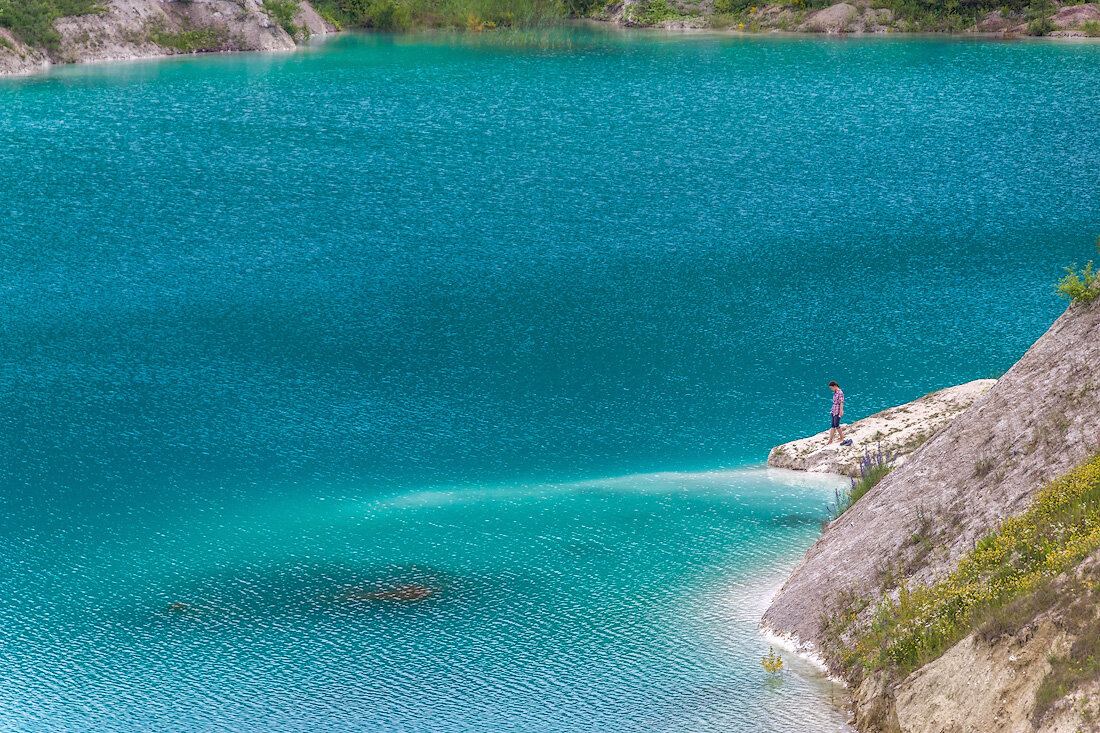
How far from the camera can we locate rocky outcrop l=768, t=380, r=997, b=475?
31250mm

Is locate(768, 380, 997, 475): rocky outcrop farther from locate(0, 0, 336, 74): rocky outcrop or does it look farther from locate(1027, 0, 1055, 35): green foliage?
locate(1027, 0, 1055, 35): green foliage

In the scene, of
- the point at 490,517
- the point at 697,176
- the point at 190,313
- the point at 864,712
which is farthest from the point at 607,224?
the point at 864,712

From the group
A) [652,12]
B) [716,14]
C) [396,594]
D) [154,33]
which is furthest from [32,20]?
[396,594]

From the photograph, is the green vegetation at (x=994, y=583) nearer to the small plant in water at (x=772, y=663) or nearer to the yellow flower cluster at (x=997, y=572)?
the yellow flower cluster at (x=997, y=572)

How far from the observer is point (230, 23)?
114 meters

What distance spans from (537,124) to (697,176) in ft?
48.9

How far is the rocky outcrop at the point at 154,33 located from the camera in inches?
3952

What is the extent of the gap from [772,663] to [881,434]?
12569 millimetres

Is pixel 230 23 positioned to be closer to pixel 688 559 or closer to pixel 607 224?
→ pixel 607 224

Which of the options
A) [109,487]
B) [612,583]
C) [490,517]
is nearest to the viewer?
[612,583]

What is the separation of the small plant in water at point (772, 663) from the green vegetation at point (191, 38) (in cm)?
9944

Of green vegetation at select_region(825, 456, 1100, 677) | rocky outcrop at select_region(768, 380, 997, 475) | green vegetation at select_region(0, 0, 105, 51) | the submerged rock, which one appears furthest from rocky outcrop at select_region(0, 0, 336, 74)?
green vegetation at select_region(825, 456, 1100, 677)

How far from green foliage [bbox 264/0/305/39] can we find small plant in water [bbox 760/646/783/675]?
106 metres

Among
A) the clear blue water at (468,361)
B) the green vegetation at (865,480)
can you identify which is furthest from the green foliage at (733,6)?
the green vegetation at (865,480)
